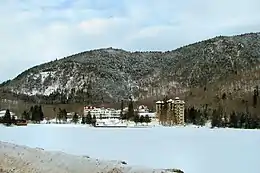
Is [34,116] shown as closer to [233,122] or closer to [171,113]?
[171,113]

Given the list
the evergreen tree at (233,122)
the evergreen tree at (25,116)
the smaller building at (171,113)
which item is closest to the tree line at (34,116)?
the evergreen tree at (25,116)

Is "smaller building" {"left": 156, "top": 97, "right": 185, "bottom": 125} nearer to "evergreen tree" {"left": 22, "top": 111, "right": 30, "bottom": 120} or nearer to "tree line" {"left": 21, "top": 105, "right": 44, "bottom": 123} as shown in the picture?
"tree line" {"left": 21, "top": 105, "right": 44, "bottom": 123}

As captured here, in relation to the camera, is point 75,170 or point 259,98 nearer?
point 75,170

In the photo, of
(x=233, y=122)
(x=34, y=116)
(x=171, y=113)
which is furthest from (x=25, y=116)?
(x=233, y=122)

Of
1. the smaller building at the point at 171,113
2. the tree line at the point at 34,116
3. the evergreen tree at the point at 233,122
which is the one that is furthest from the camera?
the smaller building at the point at 171,113

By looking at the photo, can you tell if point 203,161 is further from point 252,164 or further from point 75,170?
point 75,170

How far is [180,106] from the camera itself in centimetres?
19200

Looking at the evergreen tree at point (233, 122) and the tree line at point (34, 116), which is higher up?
the tree line at point (34, 116)

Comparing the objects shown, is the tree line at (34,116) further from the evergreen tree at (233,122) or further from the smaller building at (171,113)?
the evergreen tree at (233,122)

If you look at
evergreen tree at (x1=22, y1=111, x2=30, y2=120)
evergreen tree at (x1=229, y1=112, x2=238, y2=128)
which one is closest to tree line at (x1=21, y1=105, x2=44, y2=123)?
evergreen tree at (x1=22, y1=111, x2=30, y2=120)

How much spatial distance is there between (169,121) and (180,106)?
1252cm

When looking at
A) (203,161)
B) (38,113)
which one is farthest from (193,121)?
(203,161)

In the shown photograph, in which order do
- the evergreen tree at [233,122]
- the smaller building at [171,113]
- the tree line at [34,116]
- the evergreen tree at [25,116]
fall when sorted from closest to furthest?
the evergreen tree at [233,122] → the tree line at [34,116] → the smaller building at [171,113] → the evergreen tree at [25,116]

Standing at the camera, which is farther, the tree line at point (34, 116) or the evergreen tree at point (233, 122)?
the tree line at point (34, 116)
